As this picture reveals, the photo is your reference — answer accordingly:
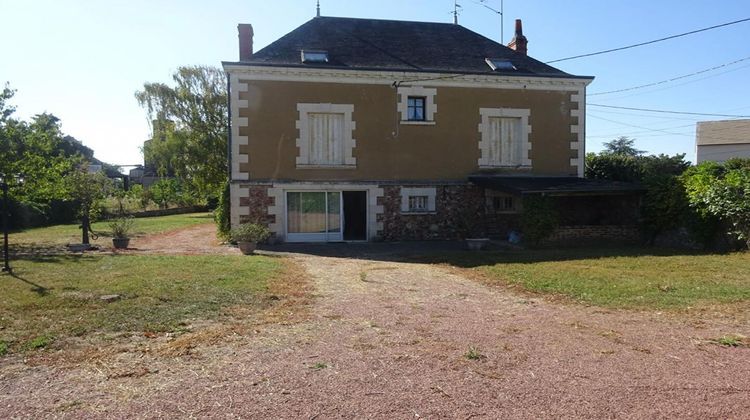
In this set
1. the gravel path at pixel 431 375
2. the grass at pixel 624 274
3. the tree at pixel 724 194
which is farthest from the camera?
the tree at pixel 724 194

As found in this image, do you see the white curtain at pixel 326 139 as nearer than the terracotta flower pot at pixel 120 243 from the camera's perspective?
No

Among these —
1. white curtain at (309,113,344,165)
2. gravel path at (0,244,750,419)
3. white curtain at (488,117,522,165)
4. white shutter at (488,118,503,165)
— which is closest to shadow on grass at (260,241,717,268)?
white curtain at (309,113,344,165)

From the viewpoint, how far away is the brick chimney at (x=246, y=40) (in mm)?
16828

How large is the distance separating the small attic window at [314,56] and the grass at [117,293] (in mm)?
7589

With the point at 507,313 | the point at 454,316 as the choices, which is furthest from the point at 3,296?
the point at 507,313

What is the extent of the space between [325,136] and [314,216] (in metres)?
2.53

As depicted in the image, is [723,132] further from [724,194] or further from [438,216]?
[438,216]

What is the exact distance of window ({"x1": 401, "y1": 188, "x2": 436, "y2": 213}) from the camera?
57.0ft

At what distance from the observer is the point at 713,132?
51.8m

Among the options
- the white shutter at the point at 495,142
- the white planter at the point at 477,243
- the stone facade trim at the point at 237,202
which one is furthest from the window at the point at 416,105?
the stone facade trim at the point at 237,202

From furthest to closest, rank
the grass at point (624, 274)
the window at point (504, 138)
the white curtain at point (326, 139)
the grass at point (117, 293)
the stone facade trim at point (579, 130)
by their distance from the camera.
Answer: the stone facade trim at point (579, 130), the window at point (504, 138), the white curtain at point (326, 139), the grass at point (624, 274), the grass at point (117, 293)

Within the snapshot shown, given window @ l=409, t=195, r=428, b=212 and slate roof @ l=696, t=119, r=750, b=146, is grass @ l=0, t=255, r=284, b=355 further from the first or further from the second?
slate roof @ l=696, t=119, r=750, b=146

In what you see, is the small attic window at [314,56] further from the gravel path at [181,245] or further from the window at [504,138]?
the gravel path at [181,245]

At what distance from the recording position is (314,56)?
56.0ft
